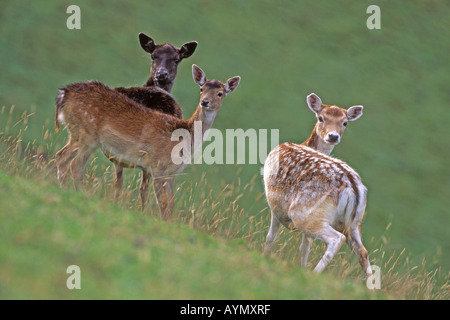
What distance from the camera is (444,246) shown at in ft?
50.2

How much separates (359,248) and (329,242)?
19.0 inches

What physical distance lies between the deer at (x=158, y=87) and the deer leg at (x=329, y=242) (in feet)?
8.09

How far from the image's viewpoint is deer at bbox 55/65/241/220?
8.08m

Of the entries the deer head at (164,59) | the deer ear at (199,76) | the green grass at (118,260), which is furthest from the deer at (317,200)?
the deer head at (164,59)

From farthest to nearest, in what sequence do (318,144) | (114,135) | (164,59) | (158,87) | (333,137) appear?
(164,59) → (158,87) → (318,144) → (333,137) → (114,135)

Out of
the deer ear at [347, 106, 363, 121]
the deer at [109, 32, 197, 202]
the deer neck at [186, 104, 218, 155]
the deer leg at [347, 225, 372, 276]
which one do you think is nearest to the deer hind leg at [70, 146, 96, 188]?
the deer at [109, 32, 197, 202]

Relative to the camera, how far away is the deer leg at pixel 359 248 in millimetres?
7289

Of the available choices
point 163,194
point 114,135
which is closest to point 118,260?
point 163,194

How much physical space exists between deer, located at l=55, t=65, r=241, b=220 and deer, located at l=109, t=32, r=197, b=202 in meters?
0.29

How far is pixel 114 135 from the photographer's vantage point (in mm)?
8062

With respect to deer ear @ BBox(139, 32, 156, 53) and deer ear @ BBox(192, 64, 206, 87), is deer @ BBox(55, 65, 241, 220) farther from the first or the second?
deer ear @ BBox(139, 32, 156, 53)

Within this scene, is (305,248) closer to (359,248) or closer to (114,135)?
(359,248)
